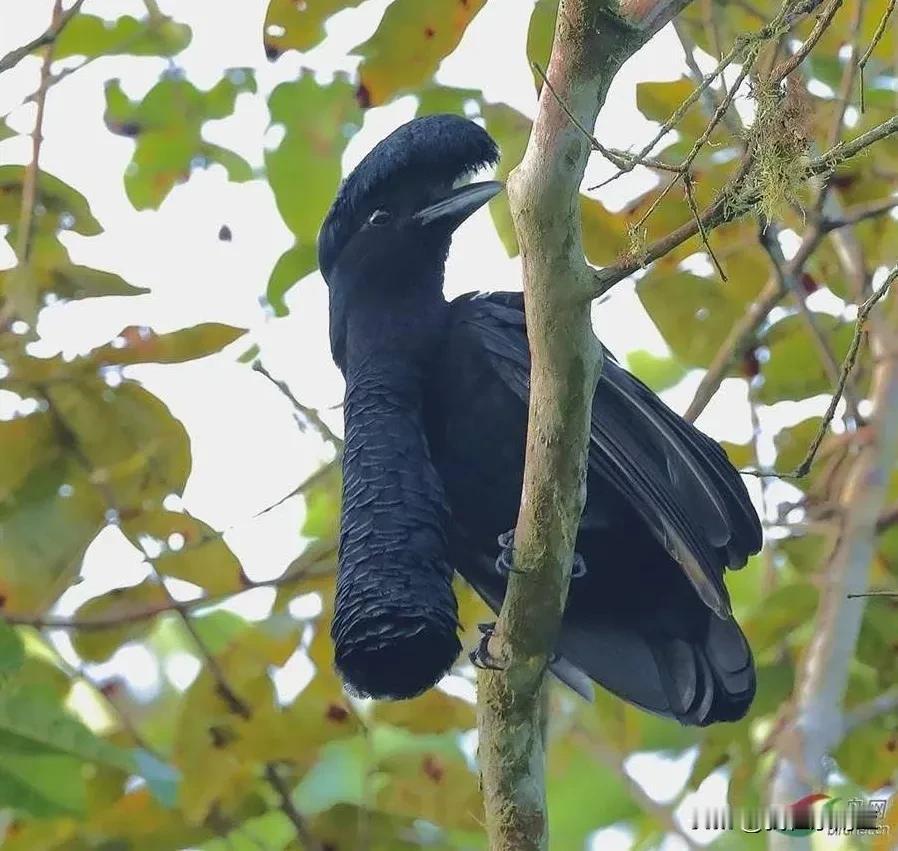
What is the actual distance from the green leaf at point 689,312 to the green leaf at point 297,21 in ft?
3.91

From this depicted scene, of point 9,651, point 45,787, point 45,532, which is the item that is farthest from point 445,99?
point 45,787

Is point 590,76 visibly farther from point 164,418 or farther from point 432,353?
point 164,418

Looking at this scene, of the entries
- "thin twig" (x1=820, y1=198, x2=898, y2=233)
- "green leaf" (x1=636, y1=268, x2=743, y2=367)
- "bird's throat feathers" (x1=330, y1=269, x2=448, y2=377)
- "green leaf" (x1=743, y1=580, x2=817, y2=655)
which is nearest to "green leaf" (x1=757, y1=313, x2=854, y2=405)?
"green leaf" (x1=636, y1=268, x2=743, y2=367)

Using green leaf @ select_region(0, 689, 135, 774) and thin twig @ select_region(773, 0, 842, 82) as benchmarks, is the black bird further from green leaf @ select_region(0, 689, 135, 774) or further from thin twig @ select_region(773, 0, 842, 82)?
thin twig @ select_region(773, 0, 842, 82)

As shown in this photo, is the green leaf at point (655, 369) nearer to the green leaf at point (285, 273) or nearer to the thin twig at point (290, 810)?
the green leaf at point (285, 273)

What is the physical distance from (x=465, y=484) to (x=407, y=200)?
2.48ft

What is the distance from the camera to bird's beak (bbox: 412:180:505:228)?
342 centimetres

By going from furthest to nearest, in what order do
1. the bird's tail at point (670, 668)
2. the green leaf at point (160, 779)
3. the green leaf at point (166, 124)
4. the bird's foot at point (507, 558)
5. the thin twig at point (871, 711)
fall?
the green leaf at point (166, 124)
the thin twig at point (871, 711)
the bird's tail at point (670, 668)
the green leaf at point (160, 779)
the bird's foot at point (507, 558)

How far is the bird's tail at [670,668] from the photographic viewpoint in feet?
10.6

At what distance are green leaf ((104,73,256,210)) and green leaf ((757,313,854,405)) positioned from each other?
174 centimetres

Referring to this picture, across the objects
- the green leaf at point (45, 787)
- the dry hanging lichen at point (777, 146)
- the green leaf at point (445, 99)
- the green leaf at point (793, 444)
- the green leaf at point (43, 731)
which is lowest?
the green leaf at point (45, 787)

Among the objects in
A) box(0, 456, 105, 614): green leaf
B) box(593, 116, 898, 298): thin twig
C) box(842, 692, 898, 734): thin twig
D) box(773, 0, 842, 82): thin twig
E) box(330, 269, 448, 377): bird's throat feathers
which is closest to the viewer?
box(593, 116, 898, 298): thin twig

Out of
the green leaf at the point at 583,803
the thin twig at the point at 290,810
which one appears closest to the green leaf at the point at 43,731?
Answer: the thin twig at the point at 290,810

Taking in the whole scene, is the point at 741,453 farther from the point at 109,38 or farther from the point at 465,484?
the point at 109,38
